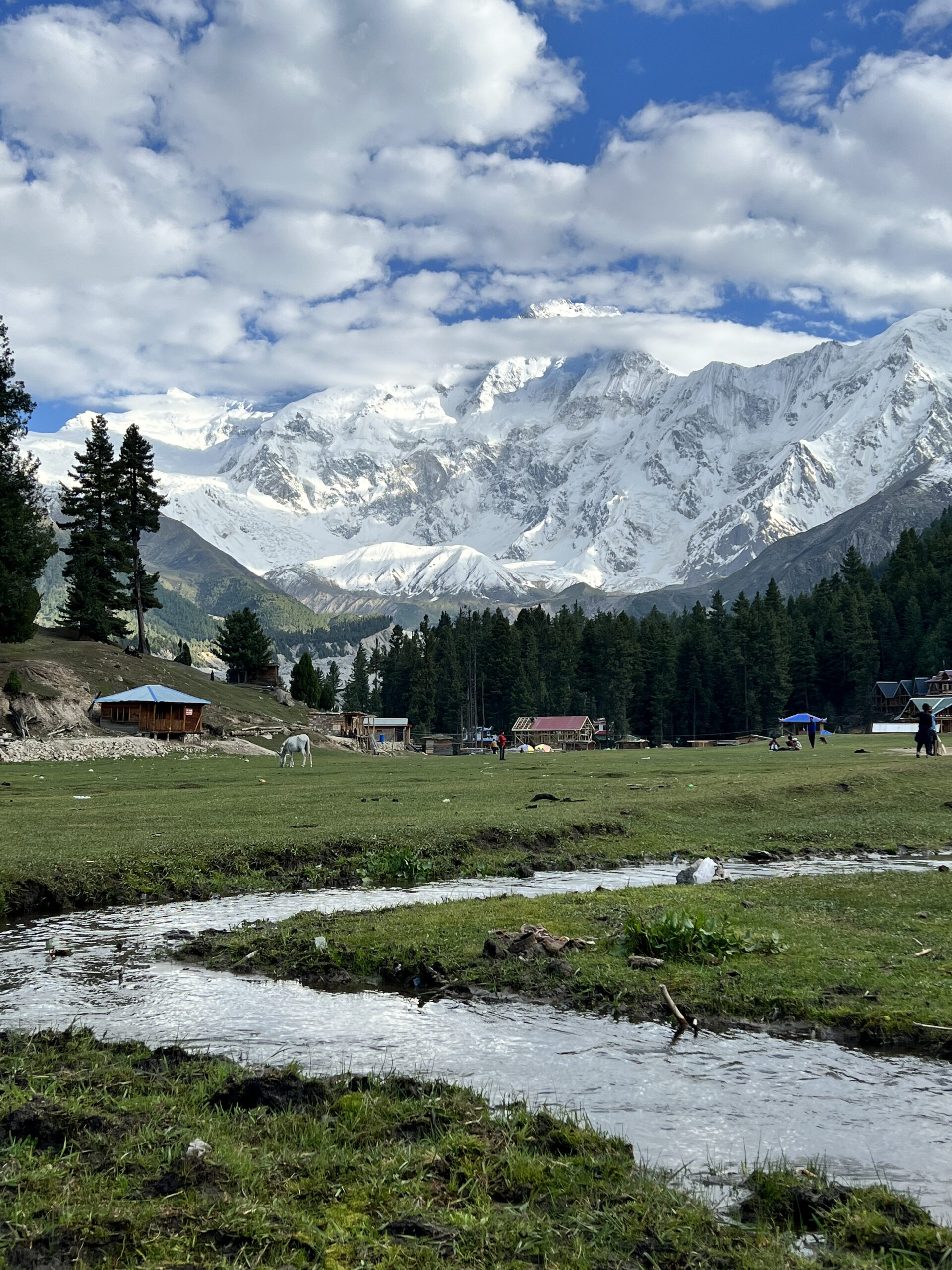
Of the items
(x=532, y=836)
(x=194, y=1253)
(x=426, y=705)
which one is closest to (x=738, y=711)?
(x=426, y=705)

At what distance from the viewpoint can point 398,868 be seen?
72.0 ft

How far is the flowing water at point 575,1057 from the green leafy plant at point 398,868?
7547mm

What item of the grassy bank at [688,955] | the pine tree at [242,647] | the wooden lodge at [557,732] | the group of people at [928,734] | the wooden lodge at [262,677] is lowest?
the wooden lodge at [557,732]

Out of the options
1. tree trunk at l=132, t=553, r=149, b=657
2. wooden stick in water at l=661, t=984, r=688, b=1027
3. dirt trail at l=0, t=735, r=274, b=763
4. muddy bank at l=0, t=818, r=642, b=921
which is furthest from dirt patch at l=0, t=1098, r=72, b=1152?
tree trunk at l=132, t=553, r=149, b=657

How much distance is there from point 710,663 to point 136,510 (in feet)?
315

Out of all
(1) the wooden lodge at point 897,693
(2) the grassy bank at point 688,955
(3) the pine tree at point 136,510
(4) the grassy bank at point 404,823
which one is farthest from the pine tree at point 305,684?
(2) the grassy bank at point 688,955

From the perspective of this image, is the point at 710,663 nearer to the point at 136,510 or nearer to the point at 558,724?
the point at 558,724

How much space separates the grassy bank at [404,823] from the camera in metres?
20.7

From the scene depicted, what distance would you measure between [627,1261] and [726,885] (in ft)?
44.8

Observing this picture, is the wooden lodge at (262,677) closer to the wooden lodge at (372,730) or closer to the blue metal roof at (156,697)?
the wooden lodge at (372,730)

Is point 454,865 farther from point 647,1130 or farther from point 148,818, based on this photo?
point 647,1130

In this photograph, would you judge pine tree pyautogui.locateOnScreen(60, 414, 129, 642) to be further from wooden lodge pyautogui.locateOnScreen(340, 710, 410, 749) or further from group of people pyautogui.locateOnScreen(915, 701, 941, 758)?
group of people pyautogui.locateOnScreen(915, 701, 941, 758)

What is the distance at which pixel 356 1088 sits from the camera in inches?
344

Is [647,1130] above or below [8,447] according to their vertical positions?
below
